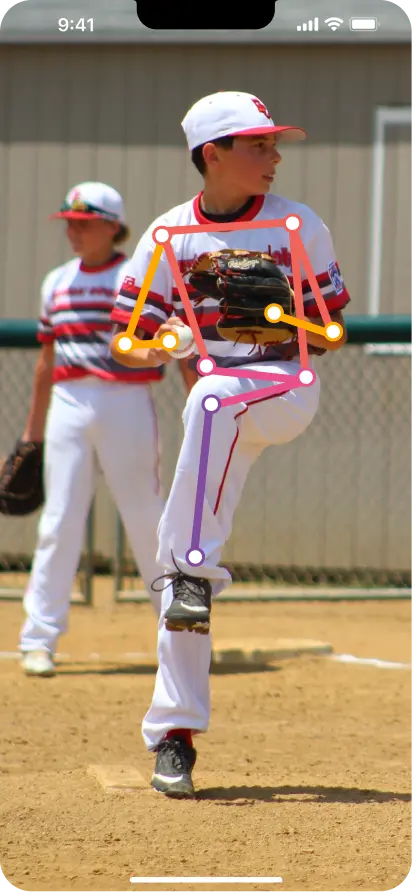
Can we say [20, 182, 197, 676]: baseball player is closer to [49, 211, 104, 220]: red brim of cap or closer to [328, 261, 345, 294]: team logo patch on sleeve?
[49, 211, 104, 220]: red brim of cap

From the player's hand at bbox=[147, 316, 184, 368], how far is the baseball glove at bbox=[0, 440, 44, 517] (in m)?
3.33

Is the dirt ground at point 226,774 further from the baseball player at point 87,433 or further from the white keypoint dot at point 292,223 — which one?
the white keypoint dot at point 292,223

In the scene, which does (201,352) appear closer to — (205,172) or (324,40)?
(205,172)

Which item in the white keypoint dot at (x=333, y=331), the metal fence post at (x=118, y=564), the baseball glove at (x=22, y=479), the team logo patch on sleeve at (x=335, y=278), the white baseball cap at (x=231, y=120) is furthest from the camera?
the metal fence post at (x=118, y=564)

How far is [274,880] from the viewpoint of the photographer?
3275mm

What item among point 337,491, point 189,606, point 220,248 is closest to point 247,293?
point 220,248

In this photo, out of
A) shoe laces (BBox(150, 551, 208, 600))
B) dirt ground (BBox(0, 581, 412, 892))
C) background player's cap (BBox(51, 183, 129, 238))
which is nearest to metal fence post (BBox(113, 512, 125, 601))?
dirt ground (BBox(0, 581, 412, 892))

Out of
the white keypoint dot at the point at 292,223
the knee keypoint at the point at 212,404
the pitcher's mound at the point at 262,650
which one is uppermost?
the white keypoint dot at the point at 292,223

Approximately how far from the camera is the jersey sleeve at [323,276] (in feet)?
13.6

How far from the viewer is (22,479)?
727cm

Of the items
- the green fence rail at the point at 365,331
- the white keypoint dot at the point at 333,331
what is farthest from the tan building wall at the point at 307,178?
the white keypoint dot at the point at 333,331

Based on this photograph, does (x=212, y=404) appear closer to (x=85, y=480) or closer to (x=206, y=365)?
(x=206, y=365)

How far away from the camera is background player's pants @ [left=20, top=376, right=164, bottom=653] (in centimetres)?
657

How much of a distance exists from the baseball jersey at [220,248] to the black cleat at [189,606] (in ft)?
1.98
